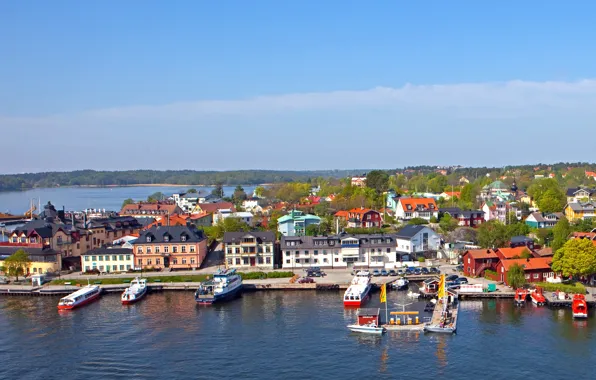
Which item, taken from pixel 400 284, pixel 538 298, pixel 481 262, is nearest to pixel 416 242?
pixel 481 262

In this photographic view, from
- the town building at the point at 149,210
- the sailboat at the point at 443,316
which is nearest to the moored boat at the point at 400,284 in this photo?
the sailboat at the point at 443,316

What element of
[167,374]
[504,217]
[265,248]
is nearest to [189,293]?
[265,248]

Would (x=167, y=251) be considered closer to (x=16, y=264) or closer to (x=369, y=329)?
(x=16, y=264)

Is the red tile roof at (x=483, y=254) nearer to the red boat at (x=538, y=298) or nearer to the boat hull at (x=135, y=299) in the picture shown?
the red boat at (x=538, y=298)

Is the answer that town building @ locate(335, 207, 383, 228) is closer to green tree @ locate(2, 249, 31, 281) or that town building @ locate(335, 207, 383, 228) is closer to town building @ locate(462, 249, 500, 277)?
town building @ locate(462, 249, 500, 277)

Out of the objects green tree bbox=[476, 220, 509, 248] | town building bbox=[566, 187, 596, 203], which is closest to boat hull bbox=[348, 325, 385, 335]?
green tree bbox=[476, 220, 509, 248]

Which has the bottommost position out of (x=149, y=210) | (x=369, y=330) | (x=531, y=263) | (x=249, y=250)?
(x=369, y=330)
